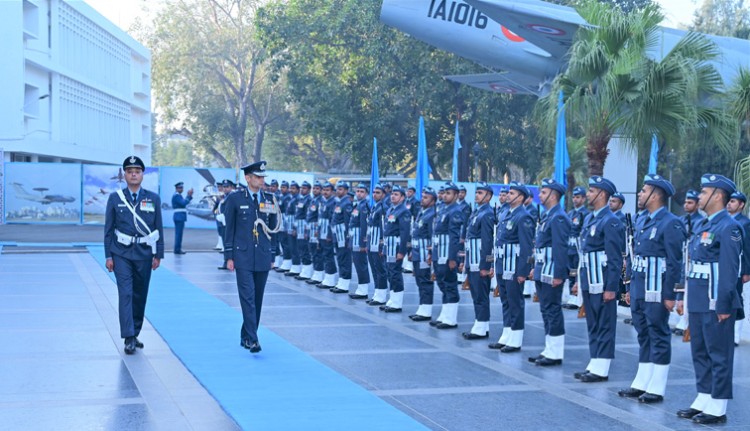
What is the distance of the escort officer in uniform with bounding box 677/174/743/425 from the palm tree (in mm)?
10044

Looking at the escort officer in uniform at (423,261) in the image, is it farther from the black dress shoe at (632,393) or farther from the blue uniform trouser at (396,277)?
the black dress shoe at (632,393)

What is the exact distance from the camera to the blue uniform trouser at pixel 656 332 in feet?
29.0

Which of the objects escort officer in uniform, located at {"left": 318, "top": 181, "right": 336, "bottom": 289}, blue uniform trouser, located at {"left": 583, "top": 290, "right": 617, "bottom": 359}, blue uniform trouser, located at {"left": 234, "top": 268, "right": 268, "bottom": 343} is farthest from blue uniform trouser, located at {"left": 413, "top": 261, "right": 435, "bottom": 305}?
blue uniform trouser, located at {"left": 583, "top": 290, "right": 617, "bottom": 359}

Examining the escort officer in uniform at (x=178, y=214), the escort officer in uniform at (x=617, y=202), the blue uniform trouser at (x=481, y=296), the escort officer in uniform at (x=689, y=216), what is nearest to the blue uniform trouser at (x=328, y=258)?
the blue uniform trouser at (x=481, y=296)

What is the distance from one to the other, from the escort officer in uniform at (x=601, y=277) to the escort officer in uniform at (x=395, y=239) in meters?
5.43

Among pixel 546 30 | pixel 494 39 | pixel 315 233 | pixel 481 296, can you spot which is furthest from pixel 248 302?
pixel 494 39

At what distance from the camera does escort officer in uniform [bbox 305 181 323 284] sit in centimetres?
1919

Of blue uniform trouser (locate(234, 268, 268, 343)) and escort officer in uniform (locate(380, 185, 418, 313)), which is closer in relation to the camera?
blue uniform trouser (locate(234, 268, 268, 343))

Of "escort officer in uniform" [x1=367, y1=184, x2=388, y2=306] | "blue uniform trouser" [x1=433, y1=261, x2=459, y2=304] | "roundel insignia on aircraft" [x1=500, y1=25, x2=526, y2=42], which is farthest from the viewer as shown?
"roundel insignia on aircraft" [x1=500, y1=25, x2=526, y2=42]

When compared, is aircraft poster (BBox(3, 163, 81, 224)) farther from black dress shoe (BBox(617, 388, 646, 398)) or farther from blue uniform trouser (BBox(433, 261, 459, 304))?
black dress shoe (BBox(617, 388, 646, 398))

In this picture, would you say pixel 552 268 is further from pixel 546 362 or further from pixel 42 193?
pixel 42 193

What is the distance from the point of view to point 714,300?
26.2 ft

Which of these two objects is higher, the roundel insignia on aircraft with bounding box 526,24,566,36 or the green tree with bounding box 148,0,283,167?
the green tree with bounding box 148,0,283,167

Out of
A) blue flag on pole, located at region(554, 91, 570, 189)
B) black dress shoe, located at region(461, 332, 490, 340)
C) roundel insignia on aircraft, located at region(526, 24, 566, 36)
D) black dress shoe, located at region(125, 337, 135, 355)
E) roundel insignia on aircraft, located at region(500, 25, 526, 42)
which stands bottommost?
black dress shoe, located at region(461, 332, 490, 340)
